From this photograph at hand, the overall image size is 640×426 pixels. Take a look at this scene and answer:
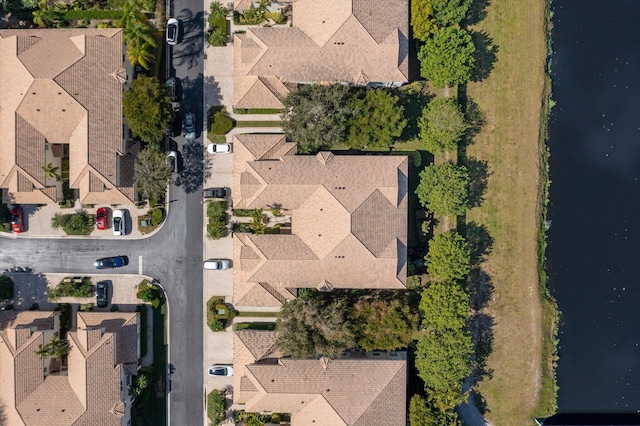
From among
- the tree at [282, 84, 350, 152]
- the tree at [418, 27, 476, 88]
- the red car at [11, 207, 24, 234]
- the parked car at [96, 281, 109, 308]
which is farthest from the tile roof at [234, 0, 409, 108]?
the red car at [11, 207, 24, 234]

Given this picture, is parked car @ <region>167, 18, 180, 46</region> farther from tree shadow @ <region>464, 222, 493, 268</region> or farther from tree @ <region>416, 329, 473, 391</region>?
tree @ <region>416, 329, 473, 391</region>

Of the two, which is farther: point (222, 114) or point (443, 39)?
point (222, 114)

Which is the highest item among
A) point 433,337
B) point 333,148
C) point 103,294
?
point 333,148

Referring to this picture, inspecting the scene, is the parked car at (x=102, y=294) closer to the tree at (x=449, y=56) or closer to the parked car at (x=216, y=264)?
the parked car at (x=216, y=264)

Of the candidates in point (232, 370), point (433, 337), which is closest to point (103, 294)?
point (232, 370)

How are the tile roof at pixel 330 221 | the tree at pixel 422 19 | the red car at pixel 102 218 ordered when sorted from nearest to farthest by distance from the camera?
the tile roof at pixel 330 221 < the tree at pixel 422 19 < the red car at pixel 102 218

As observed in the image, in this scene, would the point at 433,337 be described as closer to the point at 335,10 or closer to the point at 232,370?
the point at 232,370

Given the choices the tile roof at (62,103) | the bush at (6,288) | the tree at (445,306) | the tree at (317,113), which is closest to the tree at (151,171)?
the tile roof at (62,103)
